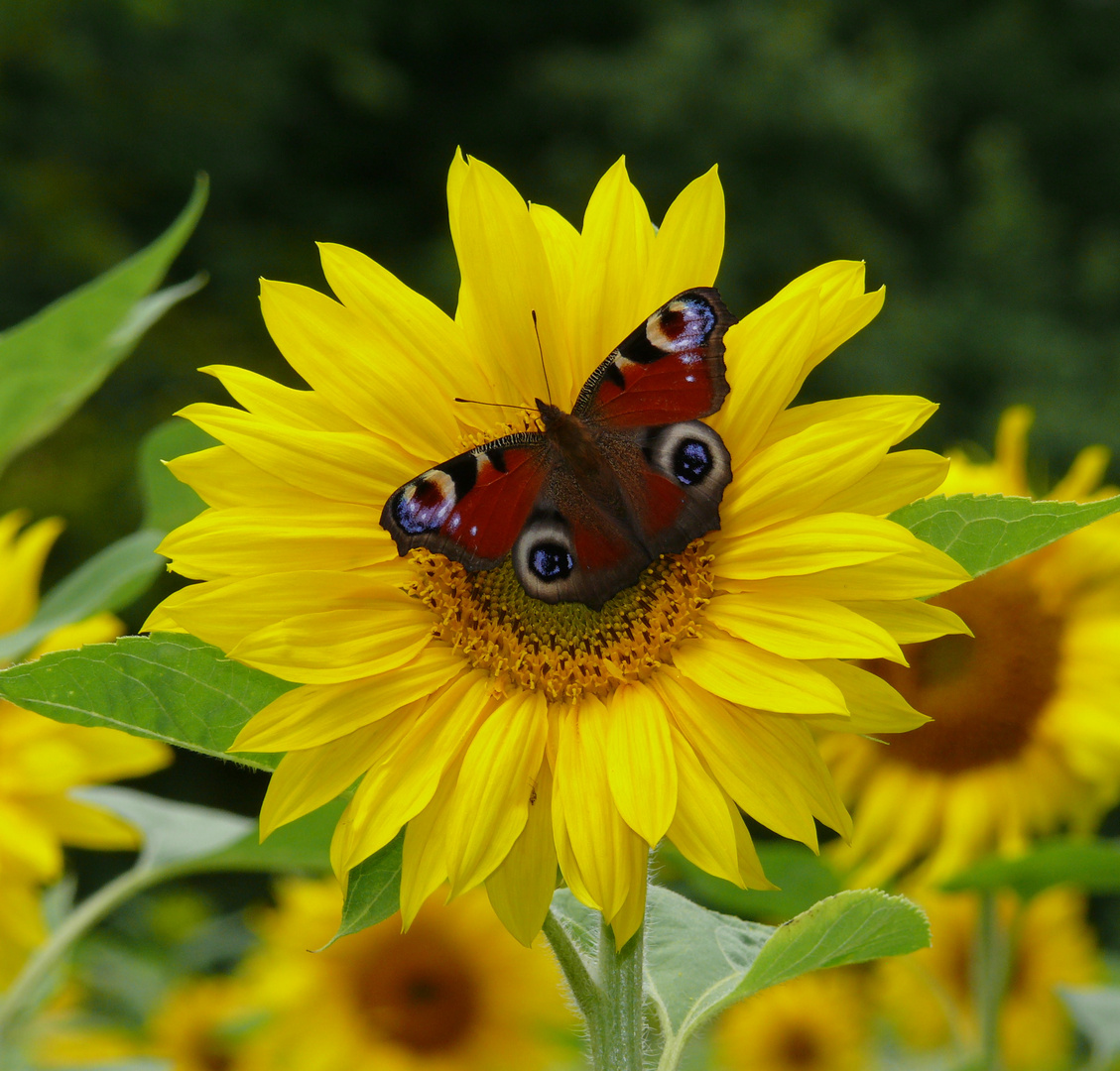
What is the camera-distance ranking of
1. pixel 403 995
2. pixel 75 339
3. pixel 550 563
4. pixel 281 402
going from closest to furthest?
pixel 281 402 → pixel 550 563 → pixel 75 339 → pixel 403 995

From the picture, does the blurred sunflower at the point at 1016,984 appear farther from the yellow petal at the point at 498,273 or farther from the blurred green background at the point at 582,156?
the blurred green background at the point at 582,156

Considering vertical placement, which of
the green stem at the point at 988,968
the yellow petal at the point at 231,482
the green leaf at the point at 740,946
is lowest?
the green stem at the point at 988,968

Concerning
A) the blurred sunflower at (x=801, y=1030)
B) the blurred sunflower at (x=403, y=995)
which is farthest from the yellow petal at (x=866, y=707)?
the blurred sunflower at (x=801, y=1030)

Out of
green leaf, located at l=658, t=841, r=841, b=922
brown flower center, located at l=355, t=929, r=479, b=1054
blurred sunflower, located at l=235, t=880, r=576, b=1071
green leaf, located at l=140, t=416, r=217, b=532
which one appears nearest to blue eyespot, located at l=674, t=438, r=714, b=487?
green leaf, located at l=140, t=416, r=217, b=532

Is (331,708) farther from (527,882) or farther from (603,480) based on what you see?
(603,480)

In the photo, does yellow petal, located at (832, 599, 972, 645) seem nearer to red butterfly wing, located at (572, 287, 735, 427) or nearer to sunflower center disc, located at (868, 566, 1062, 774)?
red butterfly wing, located at (572, 287, 735, 427)

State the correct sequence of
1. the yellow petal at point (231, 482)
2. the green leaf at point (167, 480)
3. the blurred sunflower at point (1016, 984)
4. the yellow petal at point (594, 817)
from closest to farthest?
the yellow petal at point (594, 817) → the yellow petal at point (231, 482) → the green leaf at point (167, 480) → the blurred sunflower at point (1016, 984)

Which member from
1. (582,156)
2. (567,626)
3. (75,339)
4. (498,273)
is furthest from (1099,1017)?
(582,156)

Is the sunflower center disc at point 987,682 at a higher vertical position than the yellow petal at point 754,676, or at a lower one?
lower
